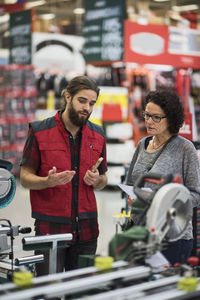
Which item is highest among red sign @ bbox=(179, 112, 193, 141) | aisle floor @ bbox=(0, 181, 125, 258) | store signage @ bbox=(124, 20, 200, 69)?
store signage @ bbox=(124, 20, 200, 69)

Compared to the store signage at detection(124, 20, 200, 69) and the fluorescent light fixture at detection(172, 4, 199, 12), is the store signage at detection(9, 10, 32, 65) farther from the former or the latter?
the fluorescent light fixture at detection(172, 4, 199, 12)

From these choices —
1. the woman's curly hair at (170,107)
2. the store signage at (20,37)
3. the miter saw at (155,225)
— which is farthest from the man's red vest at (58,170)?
the store signage at (20,37)

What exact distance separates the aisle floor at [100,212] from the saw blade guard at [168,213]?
362cm

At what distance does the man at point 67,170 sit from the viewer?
3111mm

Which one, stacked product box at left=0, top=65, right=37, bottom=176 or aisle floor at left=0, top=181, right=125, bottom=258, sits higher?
stacked product box at left=0, top=65, right=37, bottom=176

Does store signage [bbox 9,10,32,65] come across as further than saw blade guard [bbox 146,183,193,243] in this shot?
Yes

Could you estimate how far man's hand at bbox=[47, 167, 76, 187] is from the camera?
2.90 m

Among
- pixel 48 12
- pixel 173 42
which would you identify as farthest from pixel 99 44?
pixel 48 12

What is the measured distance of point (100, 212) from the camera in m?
A: 8.33

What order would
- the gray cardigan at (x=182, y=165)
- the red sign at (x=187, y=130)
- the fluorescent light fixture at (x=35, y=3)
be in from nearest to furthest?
the gray cardigan at (x=182, y=165), the red sign at (x=187, y=130), the fluorescent light fixture at (x=35, y=3)

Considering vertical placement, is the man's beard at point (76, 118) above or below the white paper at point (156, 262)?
above

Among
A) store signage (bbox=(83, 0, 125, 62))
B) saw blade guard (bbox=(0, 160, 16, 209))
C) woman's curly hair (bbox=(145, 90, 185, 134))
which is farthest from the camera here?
store signage (bbox=(83, 0, 125, 62))

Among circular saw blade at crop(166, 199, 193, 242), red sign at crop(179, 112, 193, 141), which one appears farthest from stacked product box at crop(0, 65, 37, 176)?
circular saw blade at crop(166, 199, 193, 242)

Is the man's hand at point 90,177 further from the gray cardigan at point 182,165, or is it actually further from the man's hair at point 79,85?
the man's hair at point 79,85
